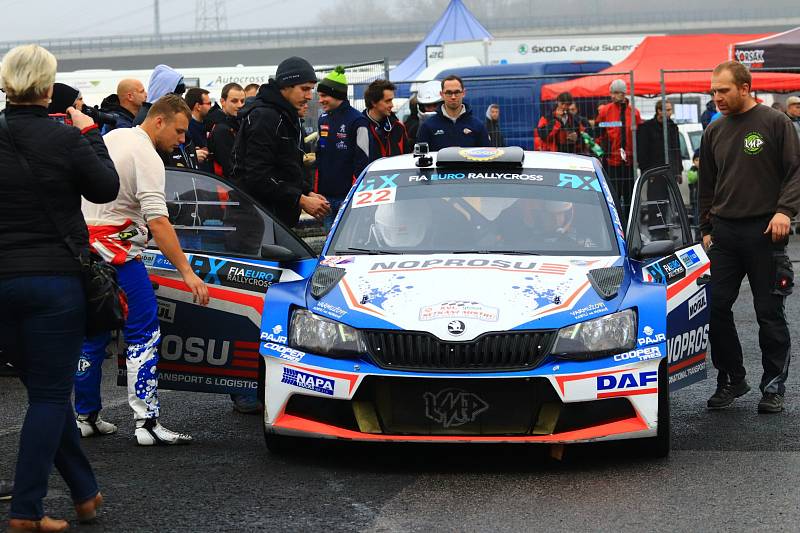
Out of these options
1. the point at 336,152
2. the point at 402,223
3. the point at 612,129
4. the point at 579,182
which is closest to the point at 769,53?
the point at 612,129

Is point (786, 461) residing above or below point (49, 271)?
below

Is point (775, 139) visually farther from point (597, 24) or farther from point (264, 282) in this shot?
point (597, 24)

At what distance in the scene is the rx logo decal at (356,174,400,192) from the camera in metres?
7.30

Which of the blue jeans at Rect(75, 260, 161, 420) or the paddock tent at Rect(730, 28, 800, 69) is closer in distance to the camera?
the blue jeans at Rect(75, 260, 161, 420)

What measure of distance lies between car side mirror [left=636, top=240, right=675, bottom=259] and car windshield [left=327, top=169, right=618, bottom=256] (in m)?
0.15

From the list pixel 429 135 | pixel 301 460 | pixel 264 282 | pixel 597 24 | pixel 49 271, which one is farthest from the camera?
pixel 597 24

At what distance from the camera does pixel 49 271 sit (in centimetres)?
Result: 468

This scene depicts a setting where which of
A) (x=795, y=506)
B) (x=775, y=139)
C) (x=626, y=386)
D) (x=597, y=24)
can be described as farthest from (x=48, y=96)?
(x=597, y=24)

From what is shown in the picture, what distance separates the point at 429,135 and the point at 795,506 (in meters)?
6.21

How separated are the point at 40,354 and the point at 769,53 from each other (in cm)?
1630

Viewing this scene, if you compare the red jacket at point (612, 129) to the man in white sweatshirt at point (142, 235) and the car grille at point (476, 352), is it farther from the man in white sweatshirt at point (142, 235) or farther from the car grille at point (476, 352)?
the car grille at point (476, 352)

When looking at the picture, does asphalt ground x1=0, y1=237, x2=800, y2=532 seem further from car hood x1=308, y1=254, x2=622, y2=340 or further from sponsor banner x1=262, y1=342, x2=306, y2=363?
car hood x1=308, y1=254, x2=622, y2=340

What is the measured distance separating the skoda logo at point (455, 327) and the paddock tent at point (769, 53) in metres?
14.4

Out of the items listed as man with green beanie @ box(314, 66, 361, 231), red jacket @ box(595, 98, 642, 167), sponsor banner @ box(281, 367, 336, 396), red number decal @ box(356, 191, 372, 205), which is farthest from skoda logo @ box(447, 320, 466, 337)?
red jacket @ box(595, 98, 642, 167)
